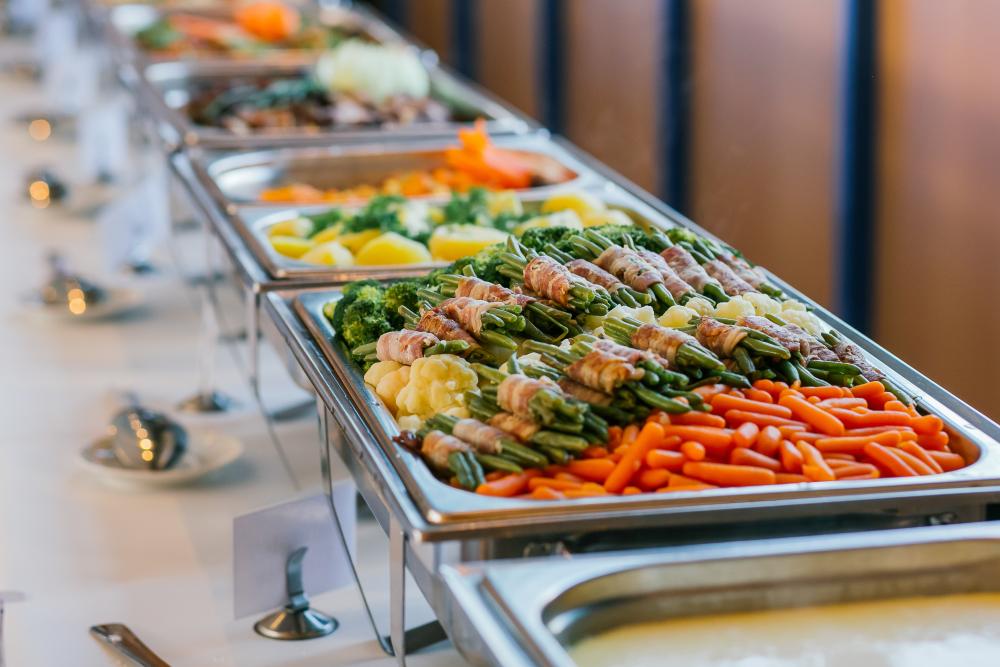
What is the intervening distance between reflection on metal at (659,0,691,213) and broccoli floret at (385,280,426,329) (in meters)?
2.38

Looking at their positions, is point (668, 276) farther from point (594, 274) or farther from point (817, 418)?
point (817, 418)

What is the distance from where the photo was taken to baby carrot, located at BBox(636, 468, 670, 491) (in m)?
1.47

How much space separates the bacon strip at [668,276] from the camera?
1.86m

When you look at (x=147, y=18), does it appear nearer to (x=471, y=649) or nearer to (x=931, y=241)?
(x=931, y=241)

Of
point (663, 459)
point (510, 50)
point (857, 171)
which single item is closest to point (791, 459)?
point (663, 459)

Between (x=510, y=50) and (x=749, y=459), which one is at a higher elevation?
(x=749, y=459)

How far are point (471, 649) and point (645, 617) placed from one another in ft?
0.58

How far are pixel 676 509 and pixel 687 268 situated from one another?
61 centimetres

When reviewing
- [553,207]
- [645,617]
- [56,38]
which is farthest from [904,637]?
[56,38]

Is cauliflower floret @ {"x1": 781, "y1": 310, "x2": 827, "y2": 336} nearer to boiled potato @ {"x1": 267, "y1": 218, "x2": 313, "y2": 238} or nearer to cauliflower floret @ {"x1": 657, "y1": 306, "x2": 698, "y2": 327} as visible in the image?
cauliflower floret @ {"x1": 657, "y1": 306, "x2": 698, "y2": 327}

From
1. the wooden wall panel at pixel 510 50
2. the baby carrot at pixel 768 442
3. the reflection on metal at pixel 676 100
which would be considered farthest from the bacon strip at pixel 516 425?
the wooden wall panel at pixel 510 50

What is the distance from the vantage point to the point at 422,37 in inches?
284

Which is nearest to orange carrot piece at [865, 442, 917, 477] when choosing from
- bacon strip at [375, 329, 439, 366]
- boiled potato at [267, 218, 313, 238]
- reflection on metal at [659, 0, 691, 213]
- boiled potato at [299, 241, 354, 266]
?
bacon strip at [375, 329, 439, 366]

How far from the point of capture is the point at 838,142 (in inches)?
127
